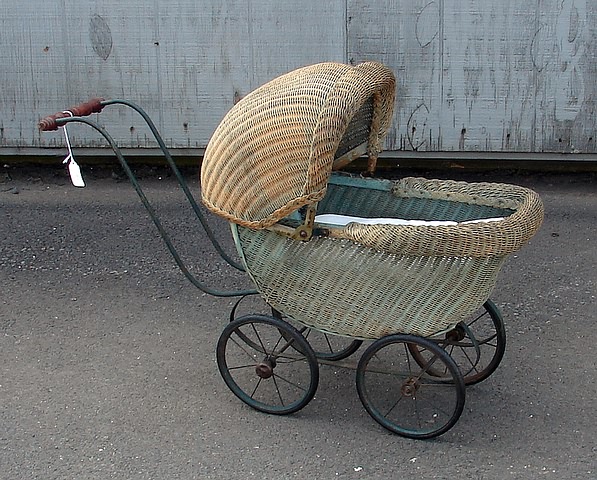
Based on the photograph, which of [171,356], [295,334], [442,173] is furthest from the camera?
[442,173]

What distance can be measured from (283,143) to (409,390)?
1.00 meters

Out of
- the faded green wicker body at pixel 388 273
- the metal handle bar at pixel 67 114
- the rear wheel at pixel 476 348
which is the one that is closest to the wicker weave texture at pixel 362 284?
the faded green wicker body at pixel 388 273

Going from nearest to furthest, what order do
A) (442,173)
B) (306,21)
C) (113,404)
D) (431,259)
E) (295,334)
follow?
1. (431,259)
2. (295,334)
3. (113,404)
4. (306,21)
5. (442,173)

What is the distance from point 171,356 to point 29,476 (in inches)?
35.8

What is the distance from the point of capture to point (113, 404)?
3514mm

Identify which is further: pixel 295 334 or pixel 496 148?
pixel 496 148

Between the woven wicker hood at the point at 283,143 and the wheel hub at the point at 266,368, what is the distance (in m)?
0.58

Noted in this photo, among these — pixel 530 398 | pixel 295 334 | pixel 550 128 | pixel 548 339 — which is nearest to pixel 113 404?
pixel 295 334

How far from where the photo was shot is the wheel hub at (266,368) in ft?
11.2

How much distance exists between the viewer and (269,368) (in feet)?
11.1

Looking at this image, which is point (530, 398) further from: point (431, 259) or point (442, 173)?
point (442, 173)

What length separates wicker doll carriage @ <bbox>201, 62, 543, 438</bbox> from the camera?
9.73ft

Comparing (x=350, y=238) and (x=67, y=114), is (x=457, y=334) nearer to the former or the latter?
(x=350, y=238)

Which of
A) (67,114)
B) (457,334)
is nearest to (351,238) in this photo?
(457,334)
